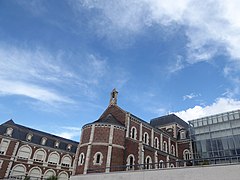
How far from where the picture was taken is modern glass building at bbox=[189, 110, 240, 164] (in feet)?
101

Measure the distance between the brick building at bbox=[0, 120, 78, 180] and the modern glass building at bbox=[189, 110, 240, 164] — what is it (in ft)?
85.2

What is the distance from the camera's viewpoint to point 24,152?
125 ft

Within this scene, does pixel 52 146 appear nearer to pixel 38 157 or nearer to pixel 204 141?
pixel 38 157

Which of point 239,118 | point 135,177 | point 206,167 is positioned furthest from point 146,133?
point 206,167

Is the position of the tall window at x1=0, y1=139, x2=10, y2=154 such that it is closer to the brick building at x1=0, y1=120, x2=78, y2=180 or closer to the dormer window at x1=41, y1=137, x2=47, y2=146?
the brick building at x1=0, y1=120, x2=78, y2=180

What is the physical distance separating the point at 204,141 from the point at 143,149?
1192cm

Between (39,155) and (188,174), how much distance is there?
34.3 meters

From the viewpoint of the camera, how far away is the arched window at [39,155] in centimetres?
3939

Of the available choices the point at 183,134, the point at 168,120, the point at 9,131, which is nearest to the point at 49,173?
the point at 9,131

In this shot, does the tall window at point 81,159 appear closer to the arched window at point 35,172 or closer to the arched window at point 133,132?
the arched window at point 133,132

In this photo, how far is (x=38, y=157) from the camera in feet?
130

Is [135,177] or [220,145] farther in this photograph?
[220,145]

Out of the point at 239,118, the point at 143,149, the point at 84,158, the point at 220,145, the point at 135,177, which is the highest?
the point at 239,118

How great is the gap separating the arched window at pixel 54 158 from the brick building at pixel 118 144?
55.2ft
